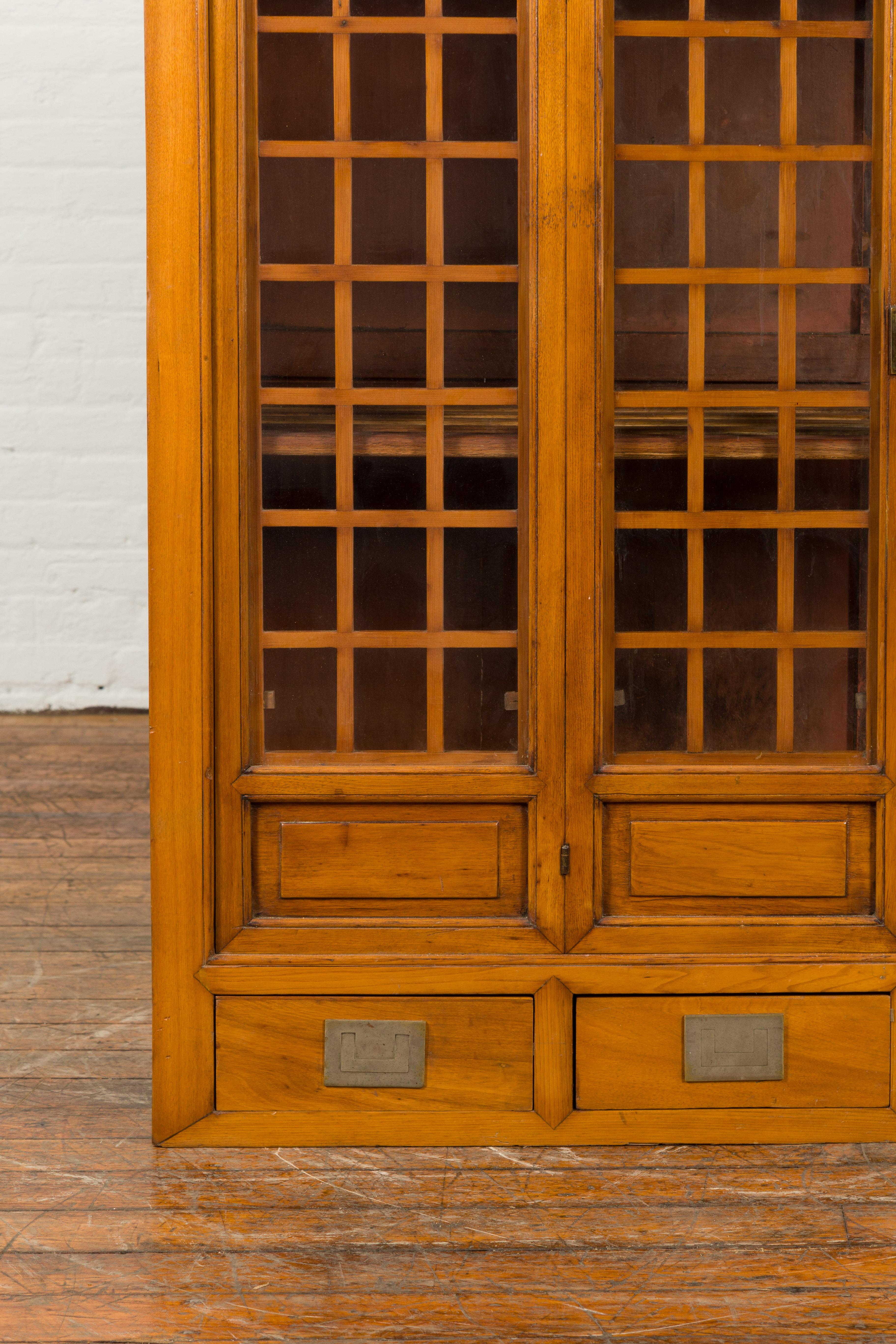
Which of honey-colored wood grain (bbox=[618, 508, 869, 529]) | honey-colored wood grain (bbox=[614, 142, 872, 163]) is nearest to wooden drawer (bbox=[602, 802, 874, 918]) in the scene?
honey-colored wood grain (bbox=[618, 508, 869, 529])

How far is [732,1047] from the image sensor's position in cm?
154

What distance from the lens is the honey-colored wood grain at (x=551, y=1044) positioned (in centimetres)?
153

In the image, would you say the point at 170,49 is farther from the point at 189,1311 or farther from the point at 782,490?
the point at 189,1311

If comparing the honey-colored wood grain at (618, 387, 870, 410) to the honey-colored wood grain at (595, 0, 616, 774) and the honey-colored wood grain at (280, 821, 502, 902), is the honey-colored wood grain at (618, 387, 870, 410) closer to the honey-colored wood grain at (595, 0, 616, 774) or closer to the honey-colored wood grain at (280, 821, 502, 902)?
the honey-colored wood grain at (595, 0, 616, 774)

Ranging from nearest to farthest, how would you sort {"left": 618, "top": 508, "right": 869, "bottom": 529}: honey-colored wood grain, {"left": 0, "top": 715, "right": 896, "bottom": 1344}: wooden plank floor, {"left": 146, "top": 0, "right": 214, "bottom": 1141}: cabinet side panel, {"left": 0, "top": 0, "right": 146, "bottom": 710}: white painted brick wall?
{"left": 0, "top": 715, "right": 896, "bottom": 1344}: wooden plank floor → {"left": 146, "top": 0, "right": 214, "bottom": 1141}: cabinet side panel → {"left": 618, "top": 508, "right": 869, "bottom": 529}: honey-colored wood grain → {"left": 0, "top": 0, "right": 146, "bottom": 710}: white painted brick wall

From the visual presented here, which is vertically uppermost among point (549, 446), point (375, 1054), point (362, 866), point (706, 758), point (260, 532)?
point (549, 446)

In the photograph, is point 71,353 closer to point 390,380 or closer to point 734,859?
point 390,380

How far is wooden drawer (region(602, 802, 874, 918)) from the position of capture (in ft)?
5.11

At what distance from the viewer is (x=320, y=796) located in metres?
1.55

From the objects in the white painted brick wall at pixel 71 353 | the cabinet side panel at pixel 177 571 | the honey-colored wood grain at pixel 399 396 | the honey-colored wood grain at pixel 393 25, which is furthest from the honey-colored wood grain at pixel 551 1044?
the white painted brick wall at pixel 71 353

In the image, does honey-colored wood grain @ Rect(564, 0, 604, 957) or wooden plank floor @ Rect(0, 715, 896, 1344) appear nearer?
wooden plank floor @ Rect(0, 715, 896, 1344)

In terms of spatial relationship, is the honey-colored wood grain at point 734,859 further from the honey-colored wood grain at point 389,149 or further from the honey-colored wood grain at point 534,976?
the honey-colored wood grain at point 389,149

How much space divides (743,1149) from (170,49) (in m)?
1.48

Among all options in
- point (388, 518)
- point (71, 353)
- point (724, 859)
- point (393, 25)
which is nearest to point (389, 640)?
point (388, 518)
